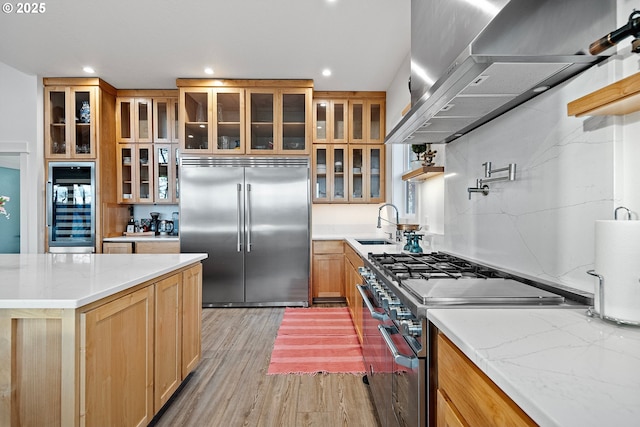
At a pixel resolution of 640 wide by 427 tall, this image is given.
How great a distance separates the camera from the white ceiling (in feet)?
8.98

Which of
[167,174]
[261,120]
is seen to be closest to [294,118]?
[261,120]

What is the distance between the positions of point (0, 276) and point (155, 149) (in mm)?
3130

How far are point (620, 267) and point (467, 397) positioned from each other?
52cm

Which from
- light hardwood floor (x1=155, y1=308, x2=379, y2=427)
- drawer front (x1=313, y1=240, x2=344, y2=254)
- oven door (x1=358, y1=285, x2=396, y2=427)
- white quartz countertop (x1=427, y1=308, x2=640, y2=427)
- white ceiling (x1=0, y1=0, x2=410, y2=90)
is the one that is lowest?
light hardwood floor (x1=155, y1=308, x2=379, y2=427)

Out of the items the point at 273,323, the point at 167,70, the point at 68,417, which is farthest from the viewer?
the point at 167,70

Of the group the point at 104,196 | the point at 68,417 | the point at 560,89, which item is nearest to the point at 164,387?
the point at 68,417

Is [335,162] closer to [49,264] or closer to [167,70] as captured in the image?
[167,70]

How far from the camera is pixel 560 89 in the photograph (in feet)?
4.21

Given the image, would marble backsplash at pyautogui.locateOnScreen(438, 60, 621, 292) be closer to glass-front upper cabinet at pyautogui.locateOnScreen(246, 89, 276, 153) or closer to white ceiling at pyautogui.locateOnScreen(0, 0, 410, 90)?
white ceiling at pyautogui.locateOnScreen(0, 0, 410, 90)

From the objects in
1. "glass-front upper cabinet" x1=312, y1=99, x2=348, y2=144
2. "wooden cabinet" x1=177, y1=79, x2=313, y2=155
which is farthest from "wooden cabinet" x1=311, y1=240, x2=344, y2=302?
"glass-front upper cabinet" x1=312, y1=99, x2=348, y2=144

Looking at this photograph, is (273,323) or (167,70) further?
(167,70)

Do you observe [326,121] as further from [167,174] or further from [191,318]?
[191,318]

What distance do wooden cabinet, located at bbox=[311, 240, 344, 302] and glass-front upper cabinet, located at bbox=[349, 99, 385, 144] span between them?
146 centimetres

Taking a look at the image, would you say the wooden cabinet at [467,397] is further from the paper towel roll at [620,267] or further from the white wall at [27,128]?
the white wall at [27,128]
